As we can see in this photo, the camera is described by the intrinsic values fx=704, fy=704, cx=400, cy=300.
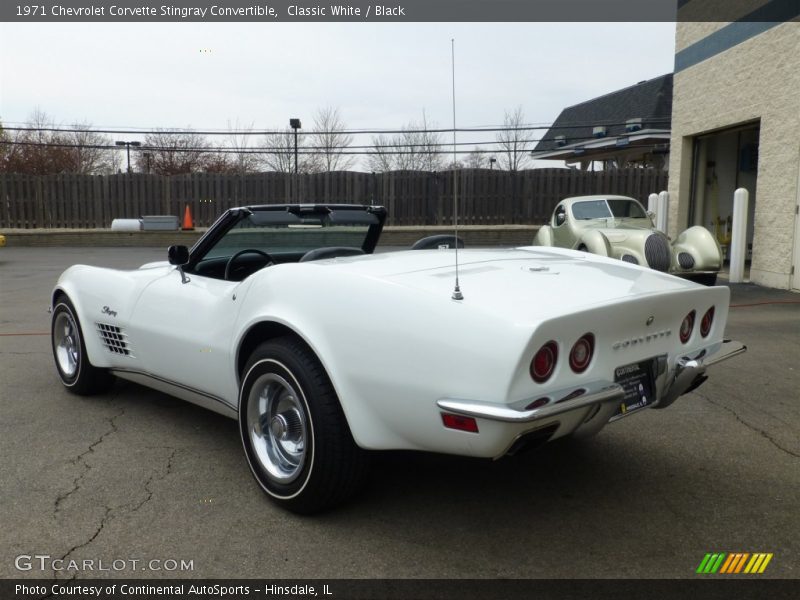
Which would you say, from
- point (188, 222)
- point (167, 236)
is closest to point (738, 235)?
point (188, 222)

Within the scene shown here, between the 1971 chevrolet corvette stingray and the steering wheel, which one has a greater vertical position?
the steering wheel

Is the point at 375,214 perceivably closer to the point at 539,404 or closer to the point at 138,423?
the point at 138,423

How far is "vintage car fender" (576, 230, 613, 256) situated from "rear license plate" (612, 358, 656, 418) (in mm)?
7664

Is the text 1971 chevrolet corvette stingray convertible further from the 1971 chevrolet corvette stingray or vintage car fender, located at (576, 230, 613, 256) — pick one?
the 1971 chevrolet corvette stingray

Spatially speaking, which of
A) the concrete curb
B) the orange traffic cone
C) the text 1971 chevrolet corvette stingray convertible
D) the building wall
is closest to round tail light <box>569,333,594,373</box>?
the text 1971 chevrolet corvette stingray convertible

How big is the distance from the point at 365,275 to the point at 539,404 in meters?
0.91

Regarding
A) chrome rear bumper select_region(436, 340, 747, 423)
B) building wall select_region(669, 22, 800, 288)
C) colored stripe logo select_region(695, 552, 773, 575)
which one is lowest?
colored stripe logo select_region(695, 552, 773, 575)

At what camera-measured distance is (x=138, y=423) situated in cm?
431

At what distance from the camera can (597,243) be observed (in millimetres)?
10539

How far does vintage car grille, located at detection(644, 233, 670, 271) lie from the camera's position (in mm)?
10133

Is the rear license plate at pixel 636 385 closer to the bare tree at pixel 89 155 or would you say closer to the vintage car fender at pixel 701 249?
the vintage car fender at pixel 701 249

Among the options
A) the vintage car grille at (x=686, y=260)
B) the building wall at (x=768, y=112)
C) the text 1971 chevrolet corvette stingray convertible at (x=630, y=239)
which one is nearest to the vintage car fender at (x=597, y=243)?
the text 1971 chevrolet corvette stingray convertible at (x=630, y=239)

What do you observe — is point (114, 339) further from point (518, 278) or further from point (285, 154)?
point (285, 154)

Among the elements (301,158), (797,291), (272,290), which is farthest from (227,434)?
(301,158)
